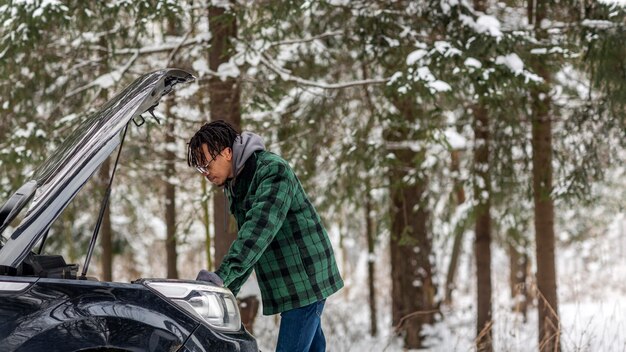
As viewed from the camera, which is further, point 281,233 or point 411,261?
point 411,261

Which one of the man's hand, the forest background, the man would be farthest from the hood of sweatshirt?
the forest background

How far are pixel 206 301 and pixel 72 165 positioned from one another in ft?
2.60

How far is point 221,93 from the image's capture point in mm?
8500

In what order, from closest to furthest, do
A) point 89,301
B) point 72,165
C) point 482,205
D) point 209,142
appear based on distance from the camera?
point 89,301 → point 72,165 → point 209,142 → point 482,205

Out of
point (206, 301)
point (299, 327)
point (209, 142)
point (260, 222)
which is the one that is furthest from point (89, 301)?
point (299, 327)

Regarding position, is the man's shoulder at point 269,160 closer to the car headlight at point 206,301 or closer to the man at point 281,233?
A: the man at point 281,233

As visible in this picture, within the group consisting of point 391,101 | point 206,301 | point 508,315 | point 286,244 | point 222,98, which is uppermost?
point 391,101

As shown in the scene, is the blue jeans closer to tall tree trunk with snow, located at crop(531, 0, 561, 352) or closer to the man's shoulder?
the man's shoulder

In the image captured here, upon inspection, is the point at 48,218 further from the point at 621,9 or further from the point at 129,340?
the point at 621,9

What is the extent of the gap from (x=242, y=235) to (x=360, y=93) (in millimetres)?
7631

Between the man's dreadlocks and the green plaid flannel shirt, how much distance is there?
0.17 m

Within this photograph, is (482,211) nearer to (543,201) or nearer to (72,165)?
(543,201)

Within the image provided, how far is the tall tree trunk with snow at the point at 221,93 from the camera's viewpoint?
8.36 m

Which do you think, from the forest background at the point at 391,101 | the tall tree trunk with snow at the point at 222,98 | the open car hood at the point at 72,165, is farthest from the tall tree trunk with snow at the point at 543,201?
the open car hood at the point at 72,165
